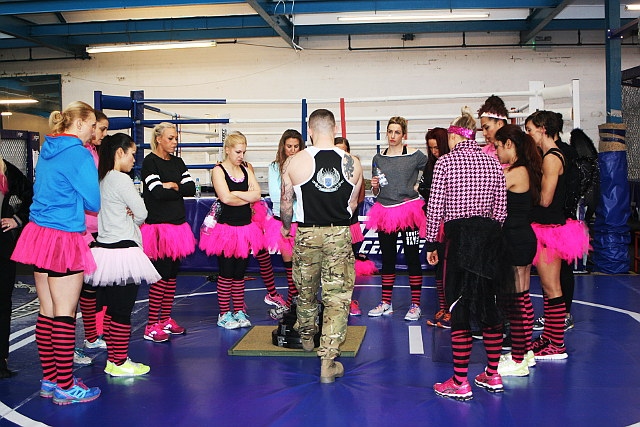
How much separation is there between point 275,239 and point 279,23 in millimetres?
6627

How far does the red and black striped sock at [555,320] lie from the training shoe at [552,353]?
0.09 feet

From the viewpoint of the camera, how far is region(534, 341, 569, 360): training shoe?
4355 millimetres

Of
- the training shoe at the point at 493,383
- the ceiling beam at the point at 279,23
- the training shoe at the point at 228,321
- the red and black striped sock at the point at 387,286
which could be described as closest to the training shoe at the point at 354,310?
the red and black striped sock at the point at 387,286

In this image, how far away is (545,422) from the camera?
3.26m

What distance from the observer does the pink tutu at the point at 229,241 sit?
514 cm

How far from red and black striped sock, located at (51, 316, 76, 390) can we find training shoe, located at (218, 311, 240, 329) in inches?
69.1

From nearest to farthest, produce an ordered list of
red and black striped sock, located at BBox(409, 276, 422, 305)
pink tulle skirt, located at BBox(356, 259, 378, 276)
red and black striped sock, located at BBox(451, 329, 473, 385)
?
red and black striped sock, located at BBox(451, 329, 473, 385) → red and black striped sock, located at BBox(409, 276, 422, 305) → pink tulle skirt, located at BBox(356, 259, 378, 276)

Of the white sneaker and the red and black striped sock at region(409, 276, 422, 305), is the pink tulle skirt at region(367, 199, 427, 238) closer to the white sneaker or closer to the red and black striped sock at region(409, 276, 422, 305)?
the red and black striped sock at region(409, 276, 422, 305)

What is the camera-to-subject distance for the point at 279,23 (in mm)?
11336

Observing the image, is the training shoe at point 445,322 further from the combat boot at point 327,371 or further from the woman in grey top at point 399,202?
the combat boot at point 327,371

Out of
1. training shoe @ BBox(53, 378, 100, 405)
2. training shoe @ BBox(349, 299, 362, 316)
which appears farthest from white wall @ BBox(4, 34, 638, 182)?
training shoe @ BBox(53, 378, 100, 405)

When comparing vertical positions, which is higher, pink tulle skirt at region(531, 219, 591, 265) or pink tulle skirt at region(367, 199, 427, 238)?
pink tulle skirt at region(367, 199, 427, 238)

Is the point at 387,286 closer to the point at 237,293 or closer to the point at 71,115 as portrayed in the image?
the point at 237,293

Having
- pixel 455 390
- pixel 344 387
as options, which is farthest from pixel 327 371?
pixel 455 390
